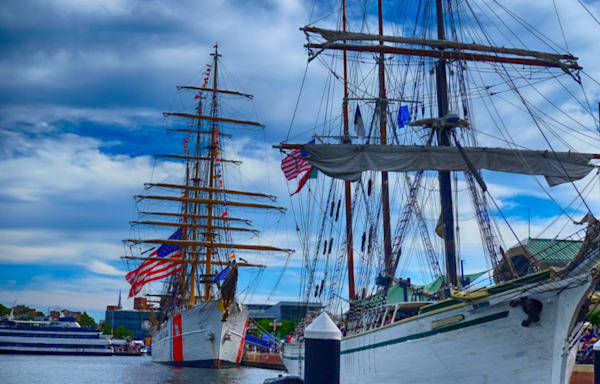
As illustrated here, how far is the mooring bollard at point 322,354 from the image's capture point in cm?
823

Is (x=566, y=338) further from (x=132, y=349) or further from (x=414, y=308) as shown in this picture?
(x=132, y=349)

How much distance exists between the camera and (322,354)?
830 centimetres

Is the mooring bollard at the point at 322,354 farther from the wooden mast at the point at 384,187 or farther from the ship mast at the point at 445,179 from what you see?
the wooden mast at the point at 384,187

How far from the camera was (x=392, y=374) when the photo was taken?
20.1m

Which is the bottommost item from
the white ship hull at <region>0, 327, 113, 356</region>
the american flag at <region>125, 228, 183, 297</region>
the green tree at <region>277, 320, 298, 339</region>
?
the white ship hull at <region>0, 327, 113, 356</region>

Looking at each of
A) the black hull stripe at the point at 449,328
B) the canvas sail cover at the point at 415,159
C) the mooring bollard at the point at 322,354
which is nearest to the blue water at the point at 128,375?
the black hull stripe at the point at 449,328

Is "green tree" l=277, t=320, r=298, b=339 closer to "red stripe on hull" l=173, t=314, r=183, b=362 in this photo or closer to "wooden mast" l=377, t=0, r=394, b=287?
"red stripe on hull" l=173, t=314, r=183, b=362

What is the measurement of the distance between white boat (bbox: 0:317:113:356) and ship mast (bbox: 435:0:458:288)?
263 ft

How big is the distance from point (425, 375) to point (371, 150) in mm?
8388

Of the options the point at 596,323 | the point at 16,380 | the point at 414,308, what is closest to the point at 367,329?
the point at 414,308

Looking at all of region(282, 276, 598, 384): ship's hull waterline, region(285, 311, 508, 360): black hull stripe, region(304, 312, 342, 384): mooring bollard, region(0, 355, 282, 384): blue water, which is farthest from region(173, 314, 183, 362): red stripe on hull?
region(304, 312, 342, 384): mooring bollard

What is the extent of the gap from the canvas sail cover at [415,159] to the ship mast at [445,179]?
833mm

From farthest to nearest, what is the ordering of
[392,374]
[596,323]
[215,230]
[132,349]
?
1. [132,349]
2. [215,230]
3. [596,323]
4. [392,374]

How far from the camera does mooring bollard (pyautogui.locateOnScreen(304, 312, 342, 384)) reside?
8234mm
